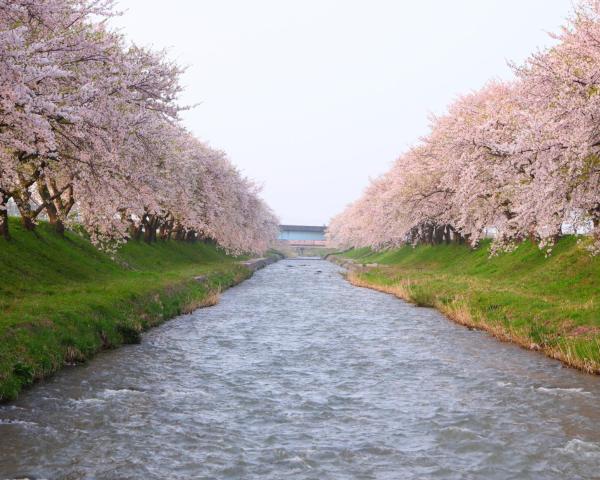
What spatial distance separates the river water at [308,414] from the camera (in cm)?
1116

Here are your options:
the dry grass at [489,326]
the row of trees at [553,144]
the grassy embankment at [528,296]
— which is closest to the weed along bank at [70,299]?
the dry grass at [489,326]

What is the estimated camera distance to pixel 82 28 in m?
21.8

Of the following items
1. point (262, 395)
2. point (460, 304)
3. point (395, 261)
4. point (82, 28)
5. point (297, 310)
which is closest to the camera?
point (262, 395)

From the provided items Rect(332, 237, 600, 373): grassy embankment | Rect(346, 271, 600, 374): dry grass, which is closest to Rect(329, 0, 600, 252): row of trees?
Rect(332, 237, 600, 373): grassy embankment

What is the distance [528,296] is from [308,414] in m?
17.5

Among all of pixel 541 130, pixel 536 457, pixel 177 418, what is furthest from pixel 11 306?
pixel 541 130

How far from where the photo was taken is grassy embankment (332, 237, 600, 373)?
20.9 m

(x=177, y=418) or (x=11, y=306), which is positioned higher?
(x=11, y=306)

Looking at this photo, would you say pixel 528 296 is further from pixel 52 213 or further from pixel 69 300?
pixel 52 213

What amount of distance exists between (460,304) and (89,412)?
21215 millimetres

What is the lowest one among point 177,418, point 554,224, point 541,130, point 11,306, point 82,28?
point 177,418

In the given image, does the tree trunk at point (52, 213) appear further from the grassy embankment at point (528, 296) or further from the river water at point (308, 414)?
the grassy embankment at point (528, 296)

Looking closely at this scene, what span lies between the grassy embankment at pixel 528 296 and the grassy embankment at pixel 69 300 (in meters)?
14.2

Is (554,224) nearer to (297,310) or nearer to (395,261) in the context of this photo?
(297,310)
